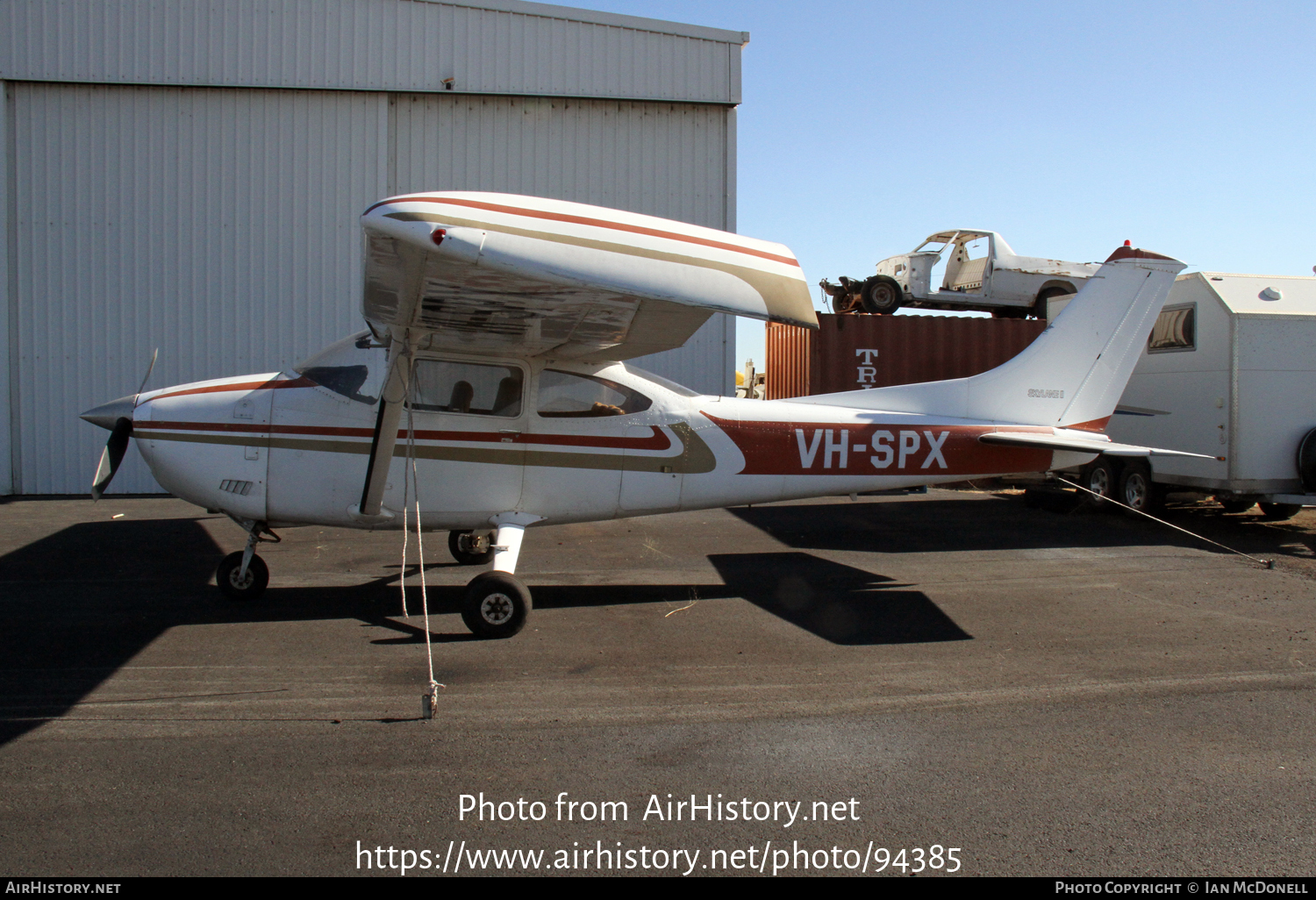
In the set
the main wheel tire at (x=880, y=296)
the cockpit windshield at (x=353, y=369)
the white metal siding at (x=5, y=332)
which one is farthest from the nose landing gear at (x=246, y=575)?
the main wheel tire at (x=880, y=296)

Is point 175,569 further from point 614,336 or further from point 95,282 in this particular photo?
point 95,282

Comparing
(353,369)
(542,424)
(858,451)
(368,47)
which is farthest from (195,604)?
(368,47)

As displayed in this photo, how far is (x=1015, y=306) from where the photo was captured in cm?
1567

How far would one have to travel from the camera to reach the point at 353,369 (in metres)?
6.09

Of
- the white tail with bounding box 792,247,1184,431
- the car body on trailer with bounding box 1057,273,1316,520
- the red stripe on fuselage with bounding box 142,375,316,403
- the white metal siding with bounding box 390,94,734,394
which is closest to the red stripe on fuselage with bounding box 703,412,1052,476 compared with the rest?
the white tail with bounding box 792,247,1184,431

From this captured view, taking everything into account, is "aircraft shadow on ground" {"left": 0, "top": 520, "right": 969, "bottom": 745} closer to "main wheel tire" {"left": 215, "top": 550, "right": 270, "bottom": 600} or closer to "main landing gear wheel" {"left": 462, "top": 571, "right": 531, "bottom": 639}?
"main wheel tire" {"left": 215, "top": 550, "right": 270, "bottom": 600}

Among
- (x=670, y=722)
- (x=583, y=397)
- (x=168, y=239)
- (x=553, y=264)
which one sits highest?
(x=168, y=239)

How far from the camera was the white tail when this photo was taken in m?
6.91

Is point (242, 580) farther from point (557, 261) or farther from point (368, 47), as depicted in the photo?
point (368, 47)

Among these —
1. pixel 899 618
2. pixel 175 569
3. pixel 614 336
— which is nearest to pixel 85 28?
pixel 175 569

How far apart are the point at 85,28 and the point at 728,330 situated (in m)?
11.6

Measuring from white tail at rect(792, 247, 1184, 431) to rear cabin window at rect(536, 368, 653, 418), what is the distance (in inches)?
62.3

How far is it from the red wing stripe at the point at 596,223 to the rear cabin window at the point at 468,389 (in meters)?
2.33

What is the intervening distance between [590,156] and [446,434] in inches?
384
